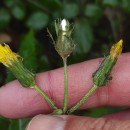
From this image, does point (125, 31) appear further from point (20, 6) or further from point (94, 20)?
point (20, 6)

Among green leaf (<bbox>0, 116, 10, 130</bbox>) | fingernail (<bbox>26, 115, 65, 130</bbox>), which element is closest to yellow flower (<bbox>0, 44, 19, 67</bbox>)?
fingernail (<bbox>26, 115, 65, 130</bbox>)

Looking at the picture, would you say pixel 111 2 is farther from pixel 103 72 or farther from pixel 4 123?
pixel 4 123

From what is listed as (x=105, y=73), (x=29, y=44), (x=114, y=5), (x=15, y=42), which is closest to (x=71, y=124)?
(x=105, y=73)

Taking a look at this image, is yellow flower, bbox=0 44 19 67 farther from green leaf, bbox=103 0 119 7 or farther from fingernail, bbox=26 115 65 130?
green leaf, bbox=103 0 119 7

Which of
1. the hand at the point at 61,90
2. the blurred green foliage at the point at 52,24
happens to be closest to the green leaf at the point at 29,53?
the blurred green foliage at the point at 52,24

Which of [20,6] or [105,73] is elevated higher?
[20,6]

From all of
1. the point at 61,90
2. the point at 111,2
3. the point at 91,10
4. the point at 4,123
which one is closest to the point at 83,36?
the point at 91,10

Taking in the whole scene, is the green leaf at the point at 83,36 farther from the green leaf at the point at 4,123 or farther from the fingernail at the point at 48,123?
the fingernail at the point at 48,123
